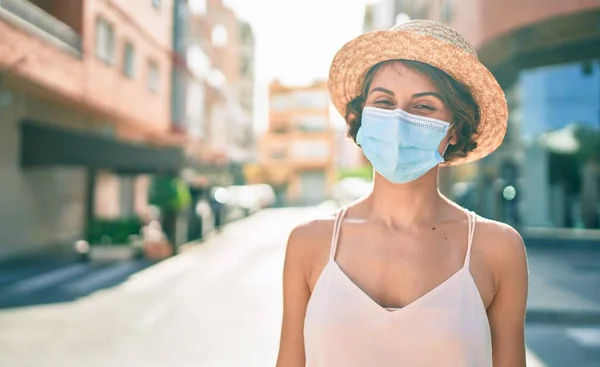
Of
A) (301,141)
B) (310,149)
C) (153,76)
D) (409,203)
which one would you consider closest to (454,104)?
(409,203)

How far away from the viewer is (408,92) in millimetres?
2148

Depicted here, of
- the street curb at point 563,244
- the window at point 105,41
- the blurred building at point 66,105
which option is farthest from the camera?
the street curb at point 563,244

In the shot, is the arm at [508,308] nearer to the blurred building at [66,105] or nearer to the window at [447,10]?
the blurred building at [66,105]

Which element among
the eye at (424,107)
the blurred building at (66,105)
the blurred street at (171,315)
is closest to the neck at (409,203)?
the eye at (424,107)

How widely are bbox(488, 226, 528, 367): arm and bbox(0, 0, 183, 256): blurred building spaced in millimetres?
12584

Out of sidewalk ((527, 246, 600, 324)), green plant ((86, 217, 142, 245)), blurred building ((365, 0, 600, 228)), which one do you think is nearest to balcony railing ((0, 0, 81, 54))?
green plant ((86, 217, 142, 245))

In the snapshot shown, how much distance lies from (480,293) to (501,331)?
0.15 meters

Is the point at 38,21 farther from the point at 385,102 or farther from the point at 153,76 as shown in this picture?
the point at 385,102

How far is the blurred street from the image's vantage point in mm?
7172

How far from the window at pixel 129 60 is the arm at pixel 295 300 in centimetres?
1908

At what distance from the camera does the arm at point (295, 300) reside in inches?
84.0

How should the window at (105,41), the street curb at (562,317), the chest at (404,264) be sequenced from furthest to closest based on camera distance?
the window at (105,41), the street curb at (562,317), the chest at (404,264)

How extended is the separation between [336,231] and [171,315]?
7.68 meters

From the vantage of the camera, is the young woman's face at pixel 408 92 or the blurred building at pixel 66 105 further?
the blurred building at pixel 66 105
